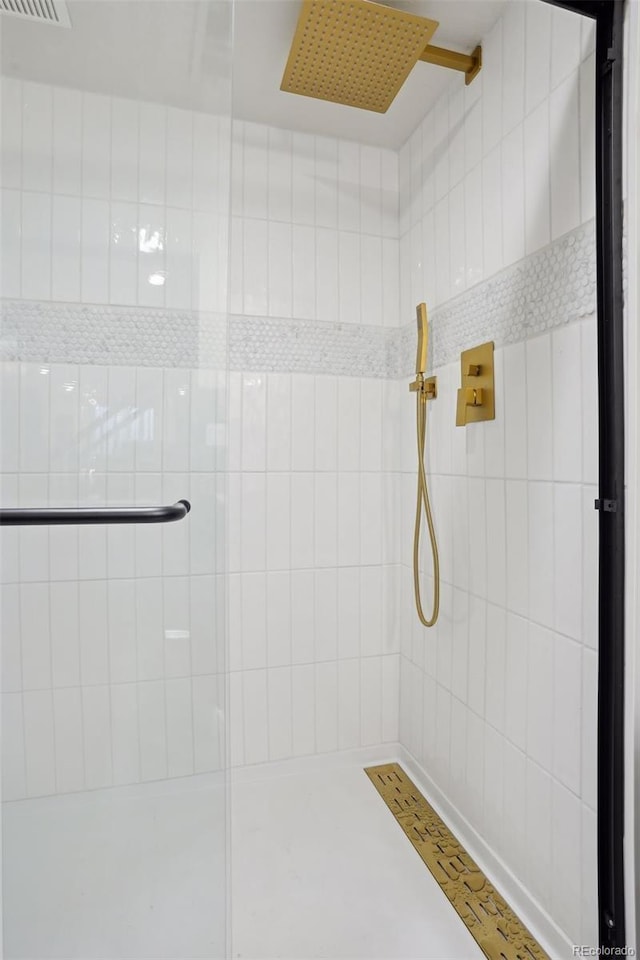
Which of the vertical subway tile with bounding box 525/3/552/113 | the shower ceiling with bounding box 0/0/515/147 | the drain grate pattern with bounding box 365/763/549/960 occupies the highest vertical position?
the vertical subway tile with bounding box 525/3/552/113

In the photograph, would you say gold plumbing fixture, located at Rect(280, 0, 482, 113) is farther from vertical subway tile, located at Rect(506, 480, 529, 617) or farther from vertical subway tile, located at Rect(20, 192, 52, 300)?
vertical subway tile, located at Rect(506, 480, 529, 617)

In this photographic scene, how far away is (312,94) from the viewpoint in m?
1.60

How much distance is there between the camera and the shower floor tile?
119 cm

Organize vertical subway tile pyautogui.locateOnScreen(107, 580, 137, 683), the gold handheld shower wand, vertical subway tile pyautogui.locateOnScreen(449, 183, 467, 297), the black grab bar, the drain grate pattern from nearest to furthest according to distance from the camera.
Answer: the black grab bar < vertical subway tile pyautogui.locateOnScreen(107, 580, 137, 683) < the drain grate pattern < vertical subway tile pyautogui.locateOnScreen(449, 183, 467, 297) < the gold handheld shower wand

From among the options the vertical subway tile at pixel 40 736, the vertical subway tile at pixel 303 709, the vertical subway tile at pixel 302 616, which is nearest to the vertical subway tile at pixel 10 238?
the vertical subway tile at pixel 40 736

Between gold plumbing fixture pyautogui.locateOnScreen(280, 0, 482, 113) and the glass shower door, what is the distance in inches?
15.7

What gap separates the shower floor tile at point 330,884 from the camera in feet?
3.90

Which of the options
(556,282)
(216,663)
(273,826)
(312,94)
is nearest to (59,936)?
(216,663)

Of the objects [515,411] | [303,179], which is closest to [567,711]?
[515,411]

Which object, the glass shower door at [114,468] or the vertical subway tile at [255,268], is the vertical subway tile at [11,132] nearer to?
the glass shower door at [114,468]

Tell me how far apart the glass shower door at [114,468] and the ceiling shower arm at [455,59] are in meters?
0.64

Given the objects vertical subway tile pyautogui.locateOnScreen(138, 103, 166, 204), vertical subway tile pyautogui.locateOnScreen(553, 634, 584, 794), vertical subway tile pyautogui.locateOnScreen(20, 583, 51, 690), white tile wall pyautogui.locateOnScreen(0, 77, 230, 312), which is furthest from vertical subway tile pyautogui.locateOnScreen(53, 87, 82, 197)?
vertical subway tile pyautogui.locateOnScreen(553, 634, 584, 794)

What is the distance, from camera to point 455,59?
1446 millimetres

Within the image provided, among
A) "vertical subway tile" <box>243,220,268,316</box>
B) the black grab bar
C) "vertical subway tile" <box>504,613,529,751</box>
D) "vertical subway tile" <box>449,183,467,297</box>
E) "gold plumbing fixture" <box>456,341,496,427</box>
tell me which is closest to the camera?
the black grab bar
